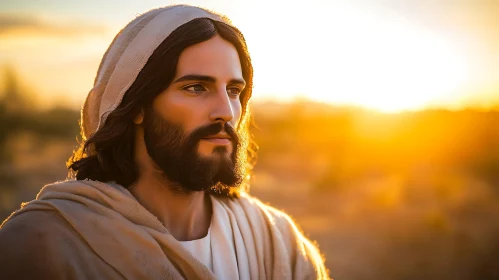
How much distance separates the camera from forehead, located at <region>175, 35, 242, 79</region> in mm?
2785

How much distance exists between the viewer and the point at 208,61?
2.82 m

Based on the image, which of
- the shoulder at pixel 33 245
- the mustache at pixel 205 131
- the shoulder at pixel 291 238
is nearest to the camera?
the shoulder at pixel 33 245

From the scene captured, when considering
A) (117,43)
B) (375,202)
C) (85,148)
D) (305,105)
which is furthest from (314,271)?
(305,105)

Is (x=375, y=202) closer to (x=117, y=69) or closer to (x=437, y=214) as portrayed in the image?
(x=437, y=214)

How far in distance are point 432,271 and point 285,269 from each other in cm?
704

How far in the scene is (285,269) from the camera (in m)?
2.90

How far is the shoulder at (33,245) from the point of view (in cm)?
229

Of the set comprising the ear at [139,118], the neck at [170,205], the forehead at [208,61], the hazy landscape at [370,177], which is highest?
the forehead at [208,61]

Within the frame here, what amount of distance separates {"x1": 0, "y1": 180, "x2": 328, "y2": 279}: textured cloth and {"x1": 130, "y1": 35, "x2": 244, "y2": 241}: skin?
202 mm

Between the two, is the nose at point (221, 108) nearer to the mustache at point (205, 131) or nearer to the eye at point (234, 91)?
the mustache at point (205, 131)

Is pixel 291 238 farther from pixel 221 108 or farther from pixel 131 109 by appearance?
pixel 131 109

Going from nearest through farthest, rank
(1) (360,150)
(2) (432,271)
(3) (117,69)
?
(3) (117,69), (2) (432,271), (1) (360,150)

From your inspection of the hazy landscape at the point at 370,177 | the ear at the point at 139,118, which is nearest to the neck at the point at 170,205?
the ear at the point at 139,118

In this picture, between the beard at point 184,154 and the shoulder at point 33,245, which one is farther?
the beard at point 184,154
